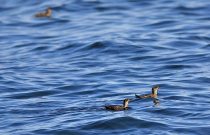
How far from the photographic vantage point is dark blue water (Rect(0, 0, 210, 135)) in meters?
16.2

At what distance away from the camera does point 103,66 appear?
72.5 ft

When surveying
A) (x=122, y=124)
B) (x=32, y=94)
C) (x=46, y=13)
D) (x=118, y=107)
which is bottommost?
(x=122, y=124)

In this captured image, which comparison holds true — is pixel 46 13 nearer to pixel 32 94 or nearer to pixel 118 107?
pixel 32 94

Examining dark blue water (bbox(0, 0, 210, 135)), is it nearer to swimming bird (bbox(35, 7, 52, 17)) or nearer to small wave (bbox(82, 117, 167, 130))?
small wave (bbox(82, 117, 167, 130))

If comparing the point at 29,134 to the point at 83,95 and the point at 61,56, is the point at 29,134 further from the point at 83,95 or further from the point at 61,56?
the point at 61,56

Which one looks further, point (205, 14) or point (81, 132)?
point (205, 14)

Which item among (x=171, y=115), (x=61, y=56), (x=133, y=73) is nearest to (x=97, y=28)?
(x=61, y=56)

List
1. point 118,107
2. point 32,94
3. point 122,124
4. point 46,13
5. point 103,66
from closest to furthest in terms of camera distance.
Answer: point 122,124
point 118,107
point 32,94
point 103,66
point 46,13

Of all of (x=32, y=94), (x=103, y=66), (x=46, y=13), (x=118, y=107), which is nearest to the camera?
(x=118, y=107)

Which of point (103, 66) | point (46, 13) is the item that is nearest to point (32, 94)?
point (103, 66)

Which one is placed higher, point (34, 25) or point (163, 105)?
point (34, 25)

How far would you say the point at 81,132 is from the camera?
1554 centimetres

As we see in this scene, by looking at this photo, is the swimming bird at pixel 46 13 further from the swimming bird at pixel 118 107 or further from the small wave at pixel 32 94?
the swimming bird at pixel 118 107

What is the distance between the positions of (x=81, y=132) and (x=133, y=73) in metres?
5.85
